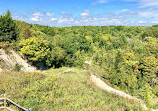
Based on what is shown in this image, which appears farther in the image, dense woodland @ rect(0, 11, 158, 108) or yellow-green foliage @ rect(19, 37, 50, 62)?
dense woodland @ rect(0, 11, 158, 108)

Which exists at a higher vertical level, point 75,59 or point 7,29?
point 7,29

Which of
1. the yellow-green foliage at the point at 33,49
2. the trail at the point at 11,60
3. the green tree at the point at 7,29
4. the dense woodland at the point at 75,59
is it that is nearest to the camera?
the trail at the point at 11,60

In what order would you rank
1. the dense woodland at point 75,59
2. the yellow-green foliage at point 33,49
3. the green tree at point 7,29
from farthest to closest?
the dense woodland at point 75,59 < the yellow-green foliage at point 33,49 < the green tree at point 7,29

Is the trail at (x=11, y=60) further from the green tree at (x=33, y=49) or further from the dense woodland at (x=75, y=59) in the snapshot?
the green tree at (x=33, y=49)

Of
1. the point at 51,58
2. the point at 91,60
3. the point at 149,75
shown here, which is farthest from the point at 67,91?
the point at 149,75

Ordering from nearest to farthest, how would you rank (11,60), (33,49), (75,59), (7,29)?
(11,60)
(7,29)
(33,49)
(75,59)

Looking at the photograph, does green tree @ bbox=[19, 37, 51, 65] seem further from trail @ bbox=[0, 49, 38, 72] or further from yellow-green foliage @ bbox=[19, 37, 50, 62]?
trail @ bbox=[0, 49, 38, 72]

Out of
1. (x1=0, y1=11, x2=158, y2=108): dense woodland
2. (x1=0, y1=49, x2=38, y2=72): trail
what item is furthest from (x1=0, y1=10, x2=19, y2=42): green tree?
(x1=0, y1=49, x2=38, y2=72): trail

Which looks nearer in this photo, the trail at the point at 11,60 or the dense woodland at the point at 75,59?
the trail at the point at 11,60

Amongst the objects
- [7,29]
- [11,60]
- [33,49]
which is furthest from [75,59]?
[7,29]

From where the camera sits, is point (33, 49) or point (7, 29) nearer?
point (7, 29)

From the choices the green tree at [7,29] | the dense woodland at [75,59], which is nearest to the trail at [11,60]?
the dense woodland at [75,59]

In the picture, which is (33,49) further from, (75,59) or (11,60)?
(75,59)

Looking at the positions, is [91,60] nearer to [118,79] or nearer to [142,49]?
[118,79]
